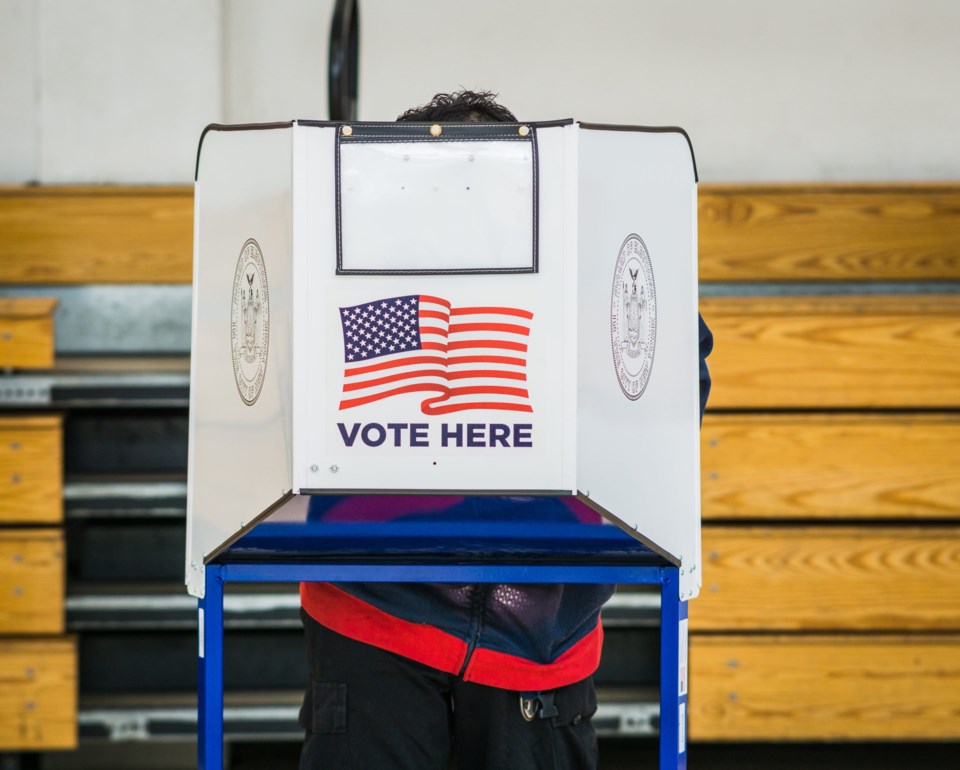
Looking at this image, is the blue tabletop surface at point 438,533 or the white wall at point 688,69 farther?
the white wall at point 688,69

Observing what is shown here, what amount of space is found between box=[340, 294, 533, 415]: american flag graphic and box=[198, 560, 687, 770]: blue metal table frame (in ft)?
0.61

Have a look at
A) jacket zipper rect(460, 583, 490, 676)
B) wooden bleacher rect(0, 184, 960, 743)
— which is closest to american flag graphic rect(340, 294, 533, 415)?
jacket zipper rect(460, 583, 490, 676)

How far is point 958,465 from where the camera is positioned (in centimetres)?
263

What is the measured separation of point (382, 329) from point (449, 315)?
0.07 metres

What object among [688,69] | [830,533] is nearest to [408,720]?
[830,533]

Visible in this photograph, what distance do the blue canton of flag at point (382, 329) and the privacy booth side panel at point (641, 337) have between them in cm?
18

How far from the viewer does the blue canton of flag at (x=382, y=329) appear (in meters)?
1.24

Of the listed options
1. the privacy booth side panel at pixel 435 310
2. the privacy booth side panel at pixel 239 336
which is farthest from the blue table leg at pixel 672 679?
the privacy booth side panel at pixel 239 336

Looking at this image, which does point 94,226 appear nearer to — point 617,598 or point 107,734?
point 107,734

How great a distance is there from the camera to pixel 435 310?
1250 mm

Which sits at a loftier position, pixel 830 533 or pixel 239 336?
pixel 239 336

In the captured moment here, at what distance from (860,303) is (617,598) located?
87 cm

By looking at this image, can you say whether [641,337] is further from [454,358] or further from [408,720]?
[408,720]

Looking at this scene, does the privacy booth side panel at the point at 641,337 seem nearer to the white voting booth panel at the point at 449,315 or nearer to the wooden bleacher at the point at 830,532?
the white voting booth panel at the point at 449,315
